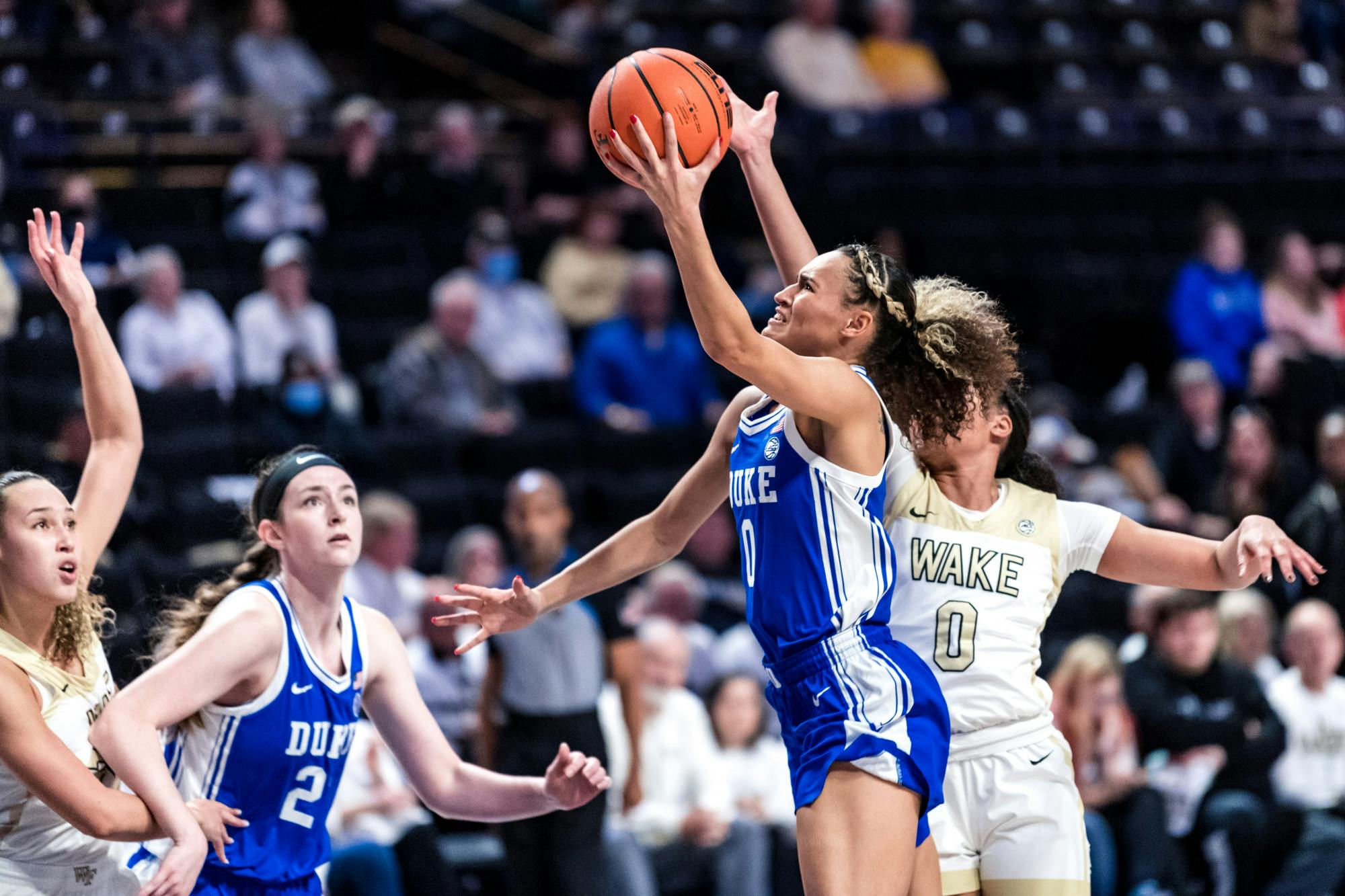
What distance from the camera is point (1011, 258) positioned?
438 inches

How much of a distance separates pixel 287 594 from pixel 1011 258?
8.14 meters

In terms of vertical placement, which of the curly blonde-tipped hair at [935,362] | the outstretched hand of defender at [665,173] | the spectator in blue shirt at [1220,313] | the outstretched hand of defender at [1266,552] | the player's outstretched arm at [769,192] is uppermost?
the spectator in blue shirt at [1220,313]

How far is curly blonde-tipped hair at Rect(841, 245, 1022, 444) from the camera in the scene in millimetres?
3869

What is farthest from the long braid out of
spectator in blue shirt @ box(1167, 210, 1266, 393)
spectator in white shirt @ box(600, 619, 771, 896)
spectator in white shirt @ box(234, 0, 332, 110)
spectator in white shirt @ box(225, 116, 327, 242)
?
spectator in white shirt @ box(234, 0, 332, 110)

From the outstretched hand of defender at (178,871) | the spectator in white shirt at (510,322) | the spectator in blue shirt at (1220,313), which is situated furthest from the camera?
the spectator in blue shirt at (1220,313)

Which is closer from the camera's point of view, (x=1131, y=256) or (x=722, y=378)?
(x=722, y=378)

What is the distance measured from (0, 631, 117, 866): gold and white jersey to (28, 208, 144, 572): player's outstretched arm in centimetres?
40

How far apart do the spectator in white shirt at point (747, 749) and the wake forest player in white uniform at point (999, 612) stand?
2.66m

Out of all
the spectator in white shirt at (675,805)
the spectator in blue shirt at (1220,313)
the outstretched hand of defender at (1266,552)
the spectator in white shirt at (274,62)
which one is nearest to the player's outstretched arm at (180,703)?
the outstretched hand of defender at (1266,552)

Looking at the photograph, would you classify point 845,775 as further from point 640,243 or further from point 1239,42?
point 1239,42

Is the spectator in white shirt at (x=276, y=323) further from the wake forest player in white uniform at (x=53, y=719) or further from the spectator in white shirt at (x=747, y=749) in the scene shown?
the wake forest player in white uniform at (x=53, y=719)

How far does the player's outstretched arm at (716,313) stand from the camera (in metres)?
3.27

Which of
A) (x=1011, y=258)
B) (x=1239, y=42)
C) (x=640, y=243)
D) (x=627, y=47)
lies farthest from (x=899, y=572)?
(x=1239, y=42)

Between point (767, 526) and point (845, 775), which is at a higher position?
point (767, 526)
